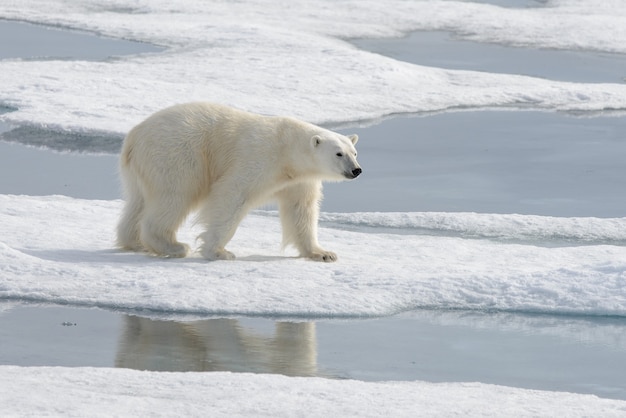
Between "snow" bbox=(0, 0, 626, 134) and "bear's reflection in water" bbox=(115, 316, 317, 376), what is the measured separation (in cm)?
585

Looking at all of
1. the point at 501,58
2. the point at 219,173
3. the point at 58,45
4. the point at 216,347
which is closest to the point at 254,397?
the point at 216,347

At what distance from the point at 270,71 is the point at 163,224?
7902mm

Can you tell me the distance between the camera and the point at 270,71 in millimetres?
14734

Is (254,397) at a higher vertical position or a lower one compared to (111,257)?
higher

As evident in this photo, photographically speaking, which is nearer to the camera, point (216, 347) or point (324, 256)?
point (216, 347)

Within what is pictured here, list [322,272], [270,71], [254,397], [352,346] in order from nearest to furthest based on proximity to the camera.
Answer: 1. [254,397]
2. [352,346]
3. [322,272]
4. [270,71]

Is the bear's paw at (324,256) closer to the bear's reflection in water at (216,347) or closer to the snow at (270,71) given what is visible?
the bear's reflection in water at (216,347)

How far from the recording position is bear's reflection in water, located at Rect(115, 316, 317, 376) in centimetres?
523

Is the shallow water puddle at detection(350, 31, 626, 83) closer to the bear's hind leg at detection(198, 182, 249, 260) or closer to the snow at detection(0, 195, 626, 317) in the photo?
the snow at detection(0, 195, 626, 317)

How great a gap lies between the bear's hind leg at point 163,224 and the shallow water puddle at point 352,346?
43.4 inches

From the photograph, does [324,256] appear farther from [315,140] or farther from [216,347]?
[216,347]

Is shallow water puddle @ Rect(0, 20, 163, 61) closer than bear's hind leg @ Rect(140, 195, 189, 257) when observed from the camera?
No

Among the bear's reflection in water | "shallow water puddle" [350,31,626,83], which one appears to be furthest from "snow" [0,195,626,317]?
"shallow water puddle" [350,31,626,83]

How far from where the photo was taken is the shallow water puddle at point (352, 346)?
523 centimetres
